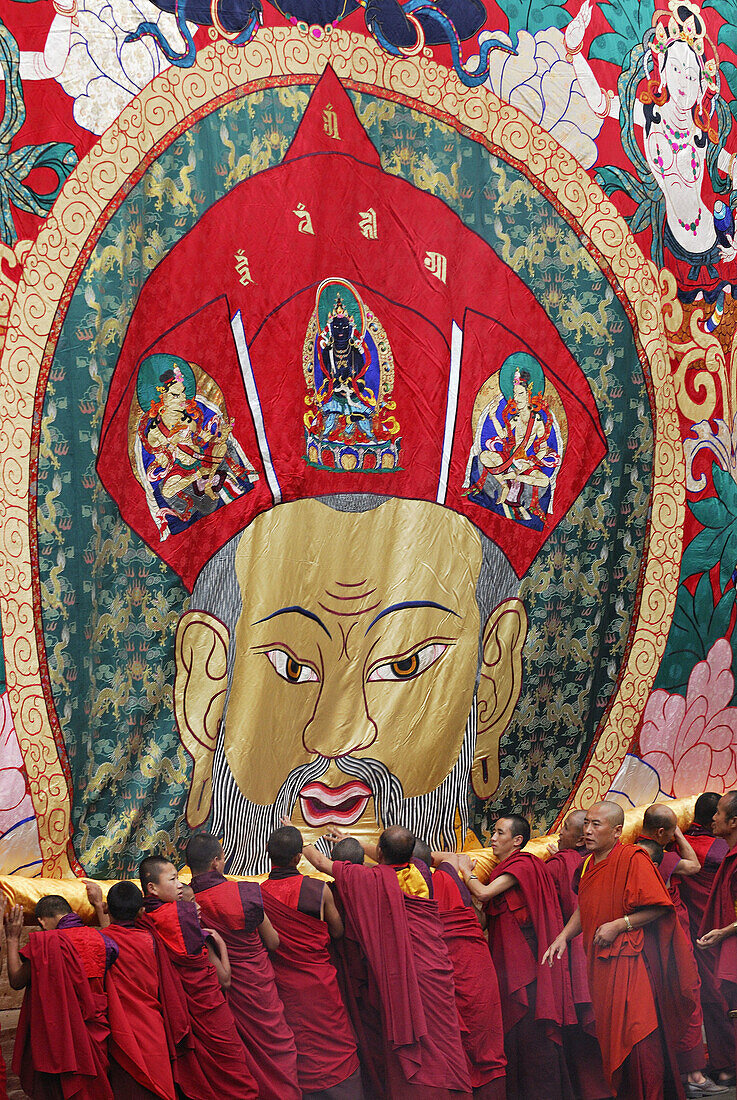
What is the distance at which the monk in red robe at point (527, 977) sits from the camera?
249 inches

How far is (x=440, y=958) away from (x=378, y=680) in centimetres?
140

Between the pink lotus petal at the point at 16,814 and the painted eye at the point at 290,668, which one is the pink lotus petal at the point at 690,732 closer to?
the painted eye at the point at 290,668

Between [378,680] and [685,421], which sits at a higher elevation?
[685,421]

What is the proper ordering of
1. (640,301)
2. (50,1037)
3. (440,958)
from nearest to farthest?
(50,1037) → (440,958) → (640,301)

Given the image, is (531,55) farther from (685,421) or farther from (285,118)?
(685,421)

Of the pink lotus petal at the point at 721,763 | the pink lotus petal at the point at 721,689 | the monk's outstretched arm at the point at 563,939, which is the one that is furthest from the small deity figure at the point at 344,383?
the pink lotus petal at the point at 721,763

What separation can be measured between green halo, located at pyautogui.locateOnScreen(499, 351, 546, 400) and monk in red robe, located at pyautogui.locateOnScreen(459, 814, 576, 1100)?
99.1 inches

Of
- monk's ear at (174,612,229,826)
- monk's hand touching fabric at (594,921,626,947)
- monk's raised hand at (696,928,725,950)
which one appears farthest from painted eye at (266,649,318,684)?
monk's raised hand at (696,928,725,950)

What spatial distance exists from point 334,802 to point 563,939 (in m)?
1.40

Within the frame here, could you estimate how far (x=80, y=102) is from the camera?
18.1 feet

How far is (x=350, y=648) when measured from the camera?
6.28 metres

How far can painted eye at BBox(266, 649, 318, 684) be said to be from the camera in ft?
20.0

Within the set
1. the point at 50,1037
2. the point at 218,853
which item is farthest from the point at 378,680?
the point at 50,1037

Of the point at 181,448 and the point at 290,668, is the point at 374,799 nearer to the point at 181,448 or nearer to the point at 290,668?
the point at 290,668
